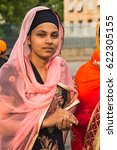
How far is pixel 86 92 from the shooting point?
10.6 ft

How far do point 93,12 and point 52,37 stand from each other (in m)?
41.3

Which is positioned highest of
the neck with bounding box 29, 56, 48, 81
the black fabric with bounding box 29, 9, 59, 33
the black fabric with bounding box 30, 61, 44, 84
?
the black fabric with bounding box 29, 9, 59, 33

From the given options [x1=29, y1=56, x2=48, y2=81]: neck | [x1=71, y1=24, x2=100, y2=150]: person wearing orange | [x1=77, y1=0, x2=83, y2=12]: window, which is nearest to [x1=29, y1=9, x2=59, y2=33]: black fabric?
[x1=29, y1=56, x2=48, y2=81]: neck

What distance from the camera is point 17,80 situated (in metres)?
2.49

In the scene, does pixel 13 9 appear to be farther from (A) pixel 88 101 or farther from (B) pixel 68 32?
(A) pixel 88 101

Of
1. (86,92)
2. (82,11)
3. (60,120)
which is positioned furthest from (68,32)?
(60,120)

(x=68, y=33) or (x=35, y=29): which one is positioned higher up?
(x=68, y=33)

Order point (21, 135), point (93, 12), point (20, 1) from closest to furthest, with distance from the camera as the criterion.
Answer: point (21, 135) → point (20, 1) → point (93, 12)

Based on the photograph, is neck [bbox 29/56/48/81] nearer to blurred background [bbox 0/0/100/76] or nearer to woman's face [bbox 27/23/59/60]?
woman's face [bbox 27/23/59/60]

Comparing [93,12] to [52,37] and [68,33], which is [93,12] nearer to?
[68,33]

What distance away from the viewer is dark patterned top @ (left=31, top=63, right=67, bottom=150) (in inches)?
99.8

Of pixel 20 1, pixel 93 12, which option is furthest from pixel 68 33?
pixel 93 12

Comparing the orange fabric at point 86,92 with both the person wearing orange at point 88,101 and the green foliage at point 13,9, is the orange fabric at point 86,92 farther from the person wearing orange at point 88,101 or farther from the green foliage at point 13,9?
the green foliage at point 13,9

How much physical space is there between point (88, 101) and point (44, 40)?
0.79 m
